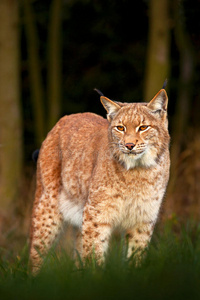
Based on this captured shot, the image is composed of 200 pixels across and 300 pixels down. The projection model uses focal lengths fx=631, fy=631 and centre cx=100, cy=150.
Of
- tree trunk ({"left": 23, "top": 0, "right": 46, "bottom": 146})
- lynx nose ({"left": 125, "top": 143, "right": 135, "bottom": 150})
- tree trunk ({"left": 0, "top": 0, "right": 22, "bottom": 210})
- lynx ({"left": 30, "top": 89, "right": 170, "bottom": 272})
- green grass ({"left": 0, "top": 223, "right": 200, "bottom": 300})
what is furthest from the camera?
tree trunk ({"left": 23, "top": 0, "right": 46, "bottom": 146})

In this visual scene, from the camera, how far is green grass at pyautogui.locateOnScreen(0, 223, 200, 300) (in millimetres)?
3791

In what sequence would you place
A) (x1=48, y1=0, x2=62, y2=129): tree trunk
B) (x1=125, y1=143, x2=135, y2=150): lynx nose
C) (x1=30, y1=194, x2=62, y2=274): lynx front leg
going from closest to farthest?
(x1=125, y1=143, x2=135, y2=150): lynx nose, (x1=30, y1=194, x2=62, y2=274): lynx front leg, (x1=48, y1=0, x2=62, y2=129): tree trunk

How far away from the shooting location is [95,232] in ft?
18.0

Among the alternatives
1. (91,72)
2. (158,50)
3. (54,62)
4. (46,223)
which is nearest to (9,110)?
(158,50)

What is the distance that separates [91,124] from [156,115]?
1.12m

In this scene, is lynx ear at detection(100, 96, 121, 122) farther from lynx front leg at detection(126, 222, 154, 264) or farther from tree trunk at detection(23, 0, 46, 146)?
tree trunk at detection(23, 0, 46, 146)

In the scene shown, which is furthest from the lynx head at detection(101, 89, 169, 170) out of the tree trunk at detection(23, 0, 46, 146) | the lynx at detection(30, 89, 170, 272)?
the tree trunk at detection(23, 0, 46, 146)

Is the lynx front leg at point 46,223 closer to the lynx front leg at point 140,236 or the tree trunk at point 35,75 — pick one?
the lynx front leg at point 140,236

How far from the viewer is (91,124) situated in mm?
6375

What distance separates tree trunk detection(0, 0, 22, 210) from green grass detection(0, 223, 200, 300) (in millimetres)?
4968

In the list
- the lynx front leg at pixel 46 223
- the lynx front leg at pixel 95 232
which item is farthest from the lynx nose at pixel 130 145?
the lynx front leg at pixel 46 223

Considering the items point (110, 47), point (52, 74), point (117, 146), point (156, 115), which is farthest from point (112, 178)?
point (110, 47)

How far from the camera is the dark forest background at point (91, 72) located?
9445 millimetres

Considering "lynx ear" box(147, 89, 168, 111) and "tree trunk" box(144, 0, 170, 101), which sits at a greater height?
"tree trunk" box(144, 0, 170, 101)
